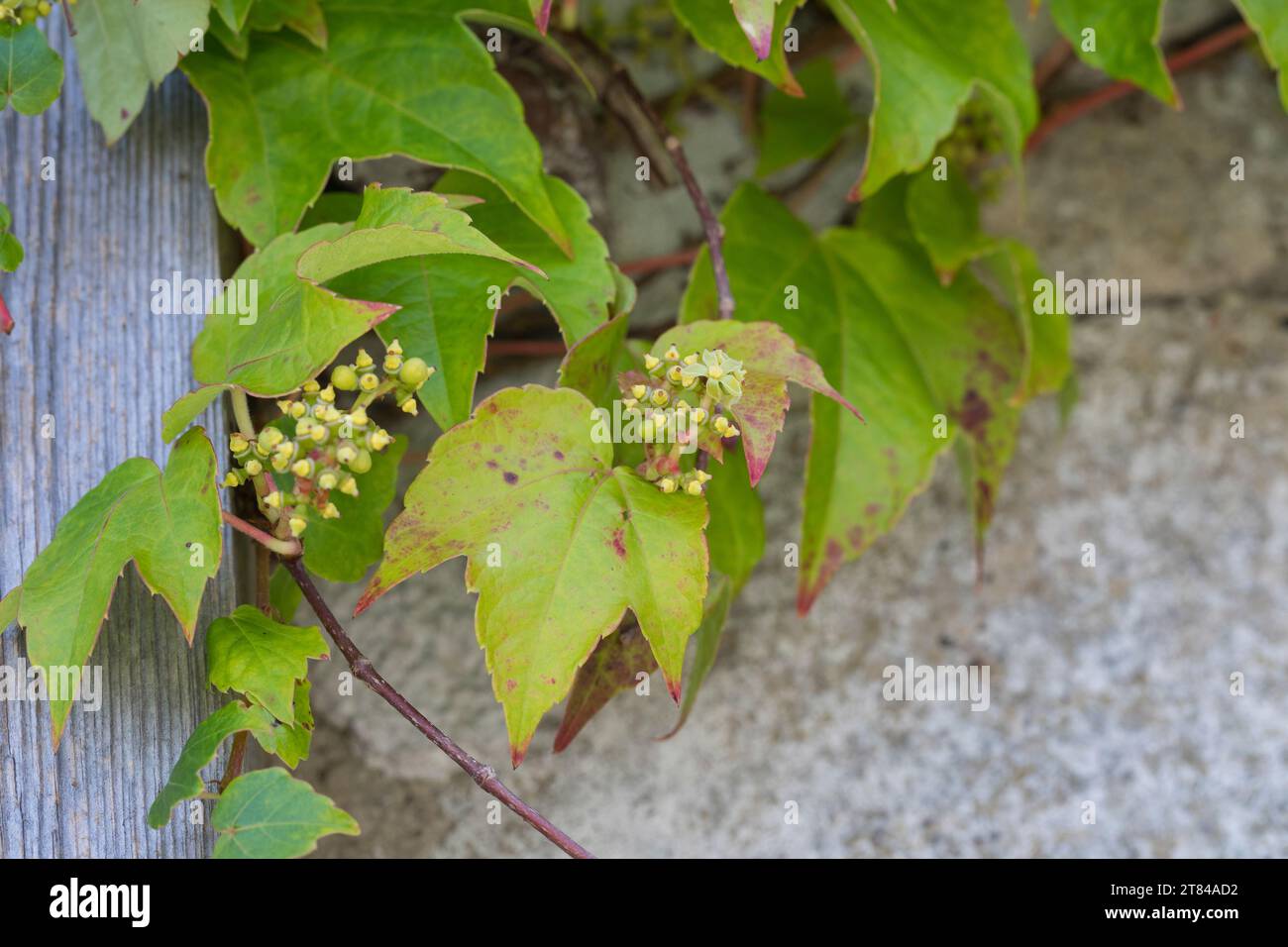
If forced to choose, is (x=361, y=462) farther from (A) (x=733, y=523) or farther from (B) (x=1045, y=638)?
(B) (x=1045, y=638)

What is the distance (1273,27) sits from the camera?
34.4 inches

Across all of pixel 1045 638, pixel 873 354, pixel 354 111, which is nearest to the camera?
pixel 354 111

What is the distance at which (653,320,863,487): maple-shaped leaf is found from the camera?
2.20 feet

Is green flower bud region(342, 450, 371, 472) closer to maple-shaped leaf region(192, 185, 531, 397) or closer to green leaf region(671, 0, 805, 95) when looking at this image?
maple-shaped leaf region(192, 185, 531, 397)

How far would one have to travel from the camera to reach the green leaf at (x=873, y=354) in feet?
3.05

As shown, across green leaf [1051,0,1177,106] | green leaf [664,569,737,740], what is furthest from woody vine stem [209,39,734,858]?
green leaf [1051,0,1177,106]

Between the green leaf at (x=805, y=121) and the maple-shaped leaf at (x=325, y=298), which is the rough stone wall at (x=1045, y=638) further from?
the maple-shaped leaf at (x=325, y=298)

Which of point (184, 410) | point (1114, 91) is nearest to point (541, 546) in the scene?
point (184, 410)

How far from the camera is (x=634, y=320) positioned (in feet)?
3.83

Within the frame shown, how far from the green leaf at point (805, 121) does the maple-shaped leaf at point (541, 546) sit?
543 mm

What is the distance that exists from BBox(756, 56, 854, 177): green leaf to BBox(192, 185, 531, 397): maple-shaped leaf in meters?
0.57

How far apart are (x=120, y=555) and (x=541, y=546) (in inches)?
9.5

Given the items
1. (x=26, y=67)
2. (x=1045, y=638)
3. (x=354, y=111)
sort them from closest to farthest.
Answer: (x=26, y=67) < (x=354, y=111) < (x=1045, y=638)
